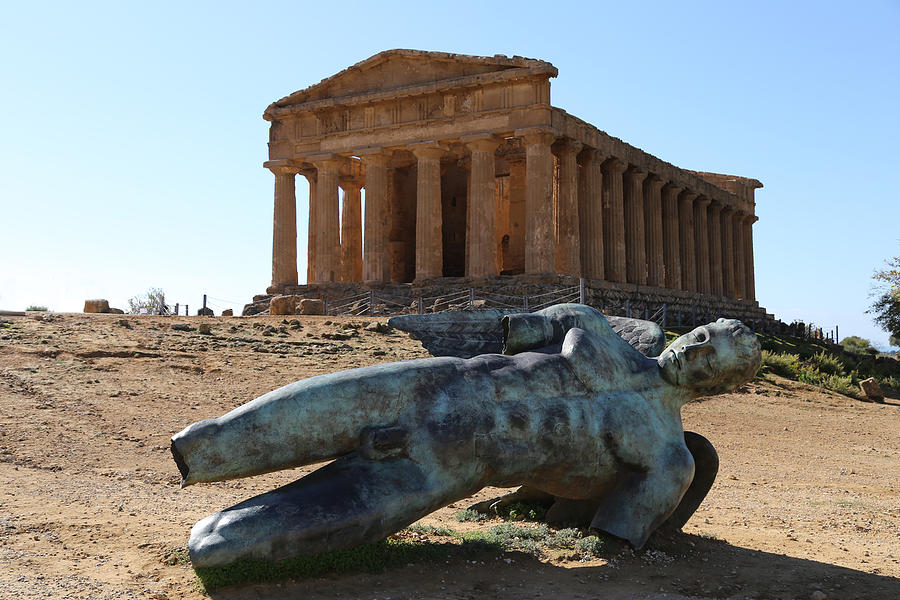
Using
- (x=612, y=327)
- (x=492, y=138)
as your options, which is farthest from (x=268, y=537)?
(x=492, y=138)

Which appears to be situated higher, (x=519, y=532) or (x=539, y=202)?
(x=539, y=202)

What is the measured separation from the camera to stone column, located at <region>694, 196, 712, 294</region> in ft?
142

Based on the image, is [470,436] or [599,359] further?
[599,359]

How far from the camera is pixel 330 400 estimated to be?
5445 millimetres

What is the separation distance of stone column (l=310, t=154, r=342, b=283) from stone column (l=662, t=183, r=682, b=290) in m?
15.6

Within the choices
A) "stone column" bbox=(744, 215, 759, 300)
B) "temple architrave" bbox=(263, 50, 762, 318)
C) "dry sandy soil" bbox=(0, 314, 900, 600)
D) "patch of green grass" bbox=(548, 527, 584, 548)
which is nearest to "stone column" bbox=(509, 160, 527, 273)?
"temple architrave" bbox=(263, 50, 762, 318)

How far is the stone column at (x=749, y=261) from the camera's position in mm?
49312

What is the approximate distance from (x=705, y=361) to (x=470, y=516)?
9.15ft

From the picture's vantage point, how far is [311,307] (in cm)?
2681

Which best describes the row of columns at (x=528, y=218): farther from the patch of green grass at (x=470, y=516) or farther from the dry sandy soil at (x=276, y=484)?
the patch of green grass at (x=470, y=516)

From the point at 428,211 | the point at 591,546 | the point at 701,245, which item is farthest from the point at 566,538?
the point at 701,245

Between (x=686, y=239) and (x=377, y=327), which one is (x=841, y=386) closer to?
(x=377, y=327)

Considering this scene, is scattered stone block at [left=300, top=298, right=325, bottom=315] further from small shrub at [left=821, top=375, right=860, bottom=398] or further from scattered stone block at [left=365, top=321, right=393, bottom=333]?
small shrub at [left=821, top=375, right=860, bottom=398]

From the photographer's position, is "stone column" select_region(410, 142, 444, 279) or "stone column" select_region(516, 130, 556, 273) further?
"stone column" select_region(410, 142, 444, 279)
